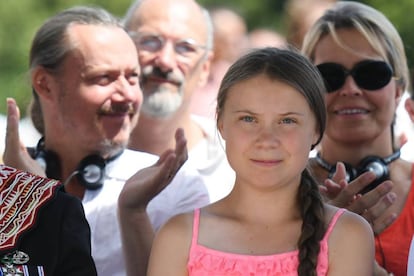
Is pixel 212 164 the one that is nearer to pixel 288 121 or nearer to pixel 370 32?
pixel 370 32

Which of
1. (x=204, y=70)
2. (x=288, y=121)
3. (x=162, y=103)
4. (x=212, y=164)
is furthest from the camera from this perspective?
(x=204, y=70)

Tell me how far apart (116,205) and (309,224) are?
3.73 feet

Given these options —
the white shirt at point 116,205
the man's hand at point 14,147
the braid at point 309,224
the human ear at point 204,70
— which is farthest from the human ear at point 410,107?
the human ear at point 204,70

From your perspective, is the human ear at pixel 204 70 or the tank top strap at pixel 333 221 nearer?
the tank top strap at pixel 333 221

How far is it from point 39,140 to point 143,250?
0.81 m

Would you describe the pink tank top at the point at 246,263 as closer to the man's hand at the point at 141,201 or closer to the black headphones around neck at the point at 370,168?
the man's hand at the point at 141,201

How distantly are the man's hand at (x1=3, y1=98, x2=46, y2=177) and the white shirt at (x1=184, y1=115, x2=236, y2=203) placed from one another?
79cm

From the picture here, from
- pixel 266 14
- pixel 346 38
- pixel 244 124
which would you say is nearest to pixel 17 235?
pixel 244 124

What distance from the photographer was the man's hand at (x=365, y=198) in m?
3.63

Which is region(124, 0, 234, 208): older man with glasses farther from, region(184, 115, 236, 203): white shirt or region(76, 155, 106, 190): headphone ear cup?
region(76, 155, 106, 190): headphone ear cup

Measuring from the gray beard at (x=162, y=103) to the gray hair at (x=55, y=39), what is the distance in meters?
0.64

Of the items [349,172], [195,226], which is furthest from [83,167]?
[195,226]

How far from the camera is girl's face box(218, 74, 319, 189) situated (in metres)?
3.15

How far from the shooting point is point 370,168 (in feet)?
13.0
